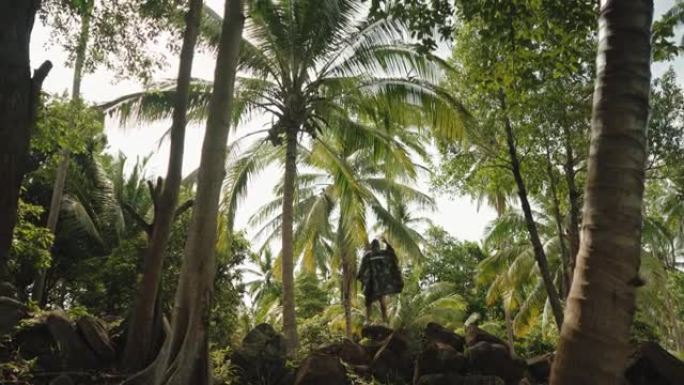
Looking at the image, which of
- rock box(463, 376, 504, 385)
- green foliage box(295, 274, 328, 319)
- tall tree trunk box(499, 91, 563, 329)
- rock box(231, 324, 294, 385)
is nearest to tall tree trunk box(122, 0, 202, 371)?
rock box(231, 324, 294, 385)

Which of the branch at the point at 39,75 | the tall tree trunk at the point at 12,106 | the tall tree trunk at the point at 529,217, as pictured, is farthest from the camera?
the tall tree trunk at the point at 529,217

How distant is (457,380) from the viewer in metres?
7.17

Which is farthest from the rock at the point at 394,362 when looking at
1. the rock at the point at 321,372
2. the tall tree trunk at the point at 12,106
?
the tall tree trunk at the point at 12,106

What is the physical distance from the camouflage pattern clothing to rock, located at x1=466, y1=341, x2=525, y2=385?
11.3ft

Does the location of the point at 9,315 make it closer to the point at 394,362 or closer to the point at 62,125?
the point at 62,125

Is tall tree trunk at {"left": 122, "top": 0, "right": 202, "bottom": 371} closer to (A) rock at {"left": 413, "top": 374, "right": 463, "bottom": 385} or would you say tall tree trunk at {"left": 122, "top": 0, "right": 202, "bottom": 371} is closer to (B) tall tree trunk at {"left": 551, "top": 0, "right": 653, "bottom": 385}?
(A) rock at {"left": 413, "top": 374, "right": 463, "bottom": 385}

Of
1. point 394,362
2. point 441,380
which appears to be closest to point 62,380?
point 394,362

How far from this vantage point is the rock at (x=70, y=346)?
6874 millimetres

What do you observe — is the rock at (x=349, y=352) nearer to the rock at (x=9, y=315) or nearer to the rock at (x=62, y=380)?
the rock at (x=62, y=380)

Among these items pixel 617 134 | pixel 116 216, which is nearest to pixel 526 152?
pixel 617 134

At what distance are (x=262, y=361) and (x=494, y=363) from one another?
3.37 m

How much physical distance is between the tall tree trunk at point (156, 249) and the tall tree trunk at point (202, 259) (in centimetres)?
82

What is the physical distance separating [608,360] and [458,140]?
9670mm

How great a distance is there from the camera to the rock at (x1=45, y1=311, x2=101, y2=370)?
6.87 m
